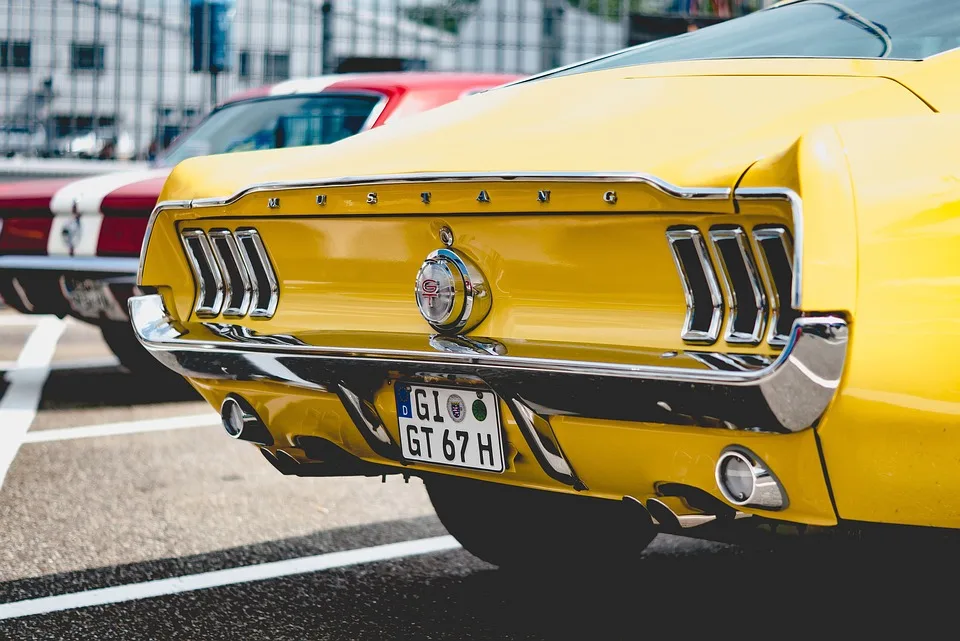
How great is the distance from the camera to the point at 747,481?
2344 millimetres

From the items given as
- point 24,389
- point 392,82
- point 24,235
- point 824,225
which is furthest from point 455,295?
point 24,389

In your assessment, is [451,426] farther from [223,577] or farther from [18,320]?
[18,320]

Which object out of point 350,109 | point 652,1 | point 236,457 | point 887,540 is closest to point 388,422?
point 887,540

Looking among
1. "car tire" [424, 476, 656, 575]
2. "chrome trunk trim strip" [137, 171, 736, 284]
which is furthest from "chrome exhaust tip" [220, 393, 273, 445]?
"car tire" [424, 476, 656, 575]

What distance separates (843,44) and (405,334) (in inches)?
47.8

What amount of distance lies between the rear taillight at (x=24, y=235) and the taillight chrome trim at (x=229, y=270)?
343 centimetres

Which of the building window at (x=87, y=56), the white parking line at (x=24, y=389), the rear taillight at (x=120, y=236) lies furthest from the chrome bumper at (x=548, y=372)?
the building window at (x=87, y=56)

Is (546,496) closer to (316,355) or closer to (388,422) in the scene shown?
(388,422)

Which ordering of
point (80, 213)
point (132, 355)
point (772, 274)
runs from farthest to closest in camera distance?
1. point (132, 355)
2. point (80, 213)
3. point (772, 274)

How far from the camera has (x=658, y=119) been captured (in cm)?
266

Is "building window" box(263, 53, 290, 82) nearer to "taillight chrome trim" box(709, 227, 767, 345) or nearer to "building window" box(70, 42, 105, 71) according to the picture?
"building window" box(70, 42, 105, 71)

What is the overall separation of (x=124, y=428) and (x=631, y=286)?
4.12 metres

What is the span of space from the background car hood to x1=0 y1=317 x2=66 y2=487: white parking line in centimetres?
252

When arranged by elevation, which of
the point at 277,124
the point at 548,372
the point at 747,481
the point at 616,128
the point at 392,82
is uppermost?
the point at 392,82
